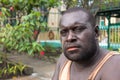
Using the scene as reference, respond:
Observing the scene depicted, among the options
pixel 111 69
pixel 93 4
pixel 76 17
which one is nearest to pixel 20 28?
pixel 76 17

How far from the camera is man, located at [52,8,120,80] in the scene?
1.49 meters

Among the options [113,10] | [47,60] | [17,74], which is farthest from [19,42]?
[113,10]

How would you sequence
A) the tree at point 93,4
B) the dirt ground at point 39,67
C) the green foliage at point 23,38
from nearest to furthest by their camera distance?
the green foliage at point 23,38 → the dirt ground at point 39,67 → the tree at point 93,4

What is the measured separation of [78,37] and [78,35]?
0.6 inches

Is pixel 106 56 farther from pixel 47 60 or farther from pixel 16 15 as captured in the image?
pixel 47 60

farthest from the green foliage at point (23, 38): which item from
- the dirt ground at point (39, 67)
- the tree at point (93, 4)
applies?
the tree at point (93, 4)

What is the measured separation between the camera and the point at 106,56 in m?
1.56

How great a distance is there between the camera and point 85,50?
1505 millimetres

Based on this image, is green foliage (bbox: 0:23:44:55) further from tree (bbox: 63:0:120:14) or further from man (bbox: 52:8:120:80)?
tree (bbox: 63:0:120:14)

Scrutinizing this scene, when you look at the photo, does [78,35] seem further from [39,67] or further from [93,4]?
[93,4]

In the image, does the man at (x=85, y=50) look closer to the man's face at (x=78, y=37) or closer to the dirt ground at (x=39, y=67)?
the man's face at (x=78, y=37)

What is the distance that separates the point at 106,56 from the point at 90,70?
112mm

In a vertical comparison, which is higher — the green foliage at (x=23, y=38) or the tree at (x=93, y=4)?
the tree at (x=93, y=4)

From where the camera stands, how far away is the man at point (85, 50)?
149 cm
